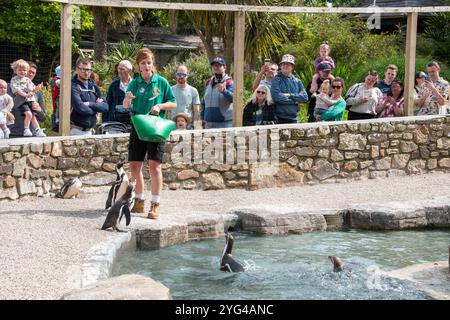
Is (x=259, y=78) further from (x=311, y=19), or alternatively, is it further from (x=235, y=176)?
(x=311, y=19)

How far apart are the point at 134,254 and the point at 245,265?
1141 mm

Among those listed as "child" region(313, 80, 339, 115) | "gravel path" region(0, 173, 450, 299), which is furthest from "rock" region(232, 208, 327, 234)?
"child" region(313, 80, 339, 115)

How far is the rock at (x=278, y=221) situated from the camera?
891 centimetres

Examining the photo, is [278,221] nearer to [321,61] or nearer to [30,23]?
[321,61]

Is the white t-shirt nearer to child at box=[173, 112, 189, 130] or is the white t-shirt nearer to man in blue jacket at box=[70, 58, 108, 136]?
child at box=[173, 112, 189, 130]

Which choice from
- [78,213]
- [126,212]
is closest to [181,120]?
[78,213]

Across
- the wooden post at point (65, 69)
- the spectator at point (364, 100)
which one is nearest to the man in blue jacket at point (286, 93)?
the spectator at point (364, 100)

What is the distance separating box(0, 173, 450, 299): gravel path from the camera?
6.22 metres

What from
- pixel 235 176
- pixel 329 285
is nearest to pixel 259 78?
pixel 235 176

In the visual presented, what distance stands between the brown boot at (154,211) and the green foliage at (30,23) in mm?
15992

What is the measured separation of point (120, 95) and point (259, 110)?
6.91 feet

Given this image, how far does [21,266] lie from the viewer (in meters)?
6.47

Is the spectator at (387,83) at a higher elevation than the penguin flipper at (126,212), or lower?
higher

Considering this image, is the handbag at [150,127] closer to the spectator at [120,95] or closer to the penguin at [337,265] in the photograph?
the spectator at [120,95]
